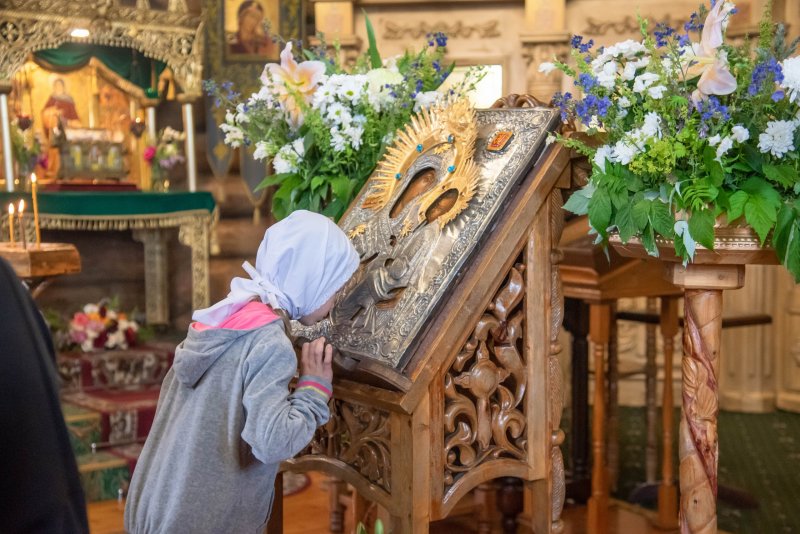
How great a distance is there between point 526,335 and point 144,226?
4.78 meters

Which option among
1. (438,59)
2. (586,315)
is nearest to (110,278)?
(586,315)

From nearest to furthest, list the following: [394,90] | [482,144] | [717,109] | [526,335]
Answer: [717,109] → [526,335] → [482,144] → [394,90]

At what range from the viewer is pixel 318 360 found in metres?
2.23

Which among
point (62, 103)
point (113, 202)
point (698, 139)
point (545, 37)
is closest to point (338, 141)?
point (698, 139)

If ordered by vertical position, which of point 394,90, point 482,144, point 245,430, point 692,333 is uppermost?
point 394,90

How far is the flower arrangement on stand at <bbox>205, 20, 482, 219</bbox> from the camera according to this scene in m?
3.00

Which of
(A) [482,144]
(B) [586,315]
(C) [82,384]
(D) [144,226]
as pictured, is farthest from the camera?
(D) [144,226]

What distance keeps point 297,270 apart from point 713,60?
3.12ft

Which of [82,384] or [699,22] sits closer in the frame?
[699,22]

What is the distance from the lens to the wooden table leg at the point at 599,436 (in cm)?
357

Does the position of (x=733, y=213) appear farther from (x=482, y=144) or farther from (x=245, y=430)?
(x=245, y=430)

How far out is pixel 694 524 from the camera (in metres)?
2.31

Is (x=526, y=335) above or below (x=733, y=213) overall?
below

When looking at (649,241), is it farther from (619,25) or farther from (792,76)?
(619,25)
